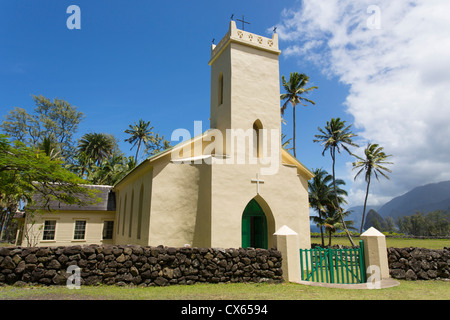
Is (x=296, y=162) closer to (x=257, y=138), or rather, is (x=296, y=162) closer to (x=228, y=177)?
(x=257, y=138)

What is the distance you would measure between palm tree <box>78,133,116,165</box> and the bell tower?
4001 centimetres

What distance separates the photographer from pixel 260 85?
695 inches

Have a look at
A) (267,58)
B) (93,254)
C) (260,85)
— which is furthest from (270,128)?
(93,254)

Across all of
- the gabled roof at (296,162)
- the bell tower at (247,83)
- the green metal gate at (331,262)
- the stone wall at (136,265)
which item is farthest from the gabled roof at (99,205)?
the green metal gate at (331,262)

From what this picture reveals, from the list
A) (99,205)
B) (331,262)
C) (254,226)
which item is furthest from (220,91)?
(99,205)

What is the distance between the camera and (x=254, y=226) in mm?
16812

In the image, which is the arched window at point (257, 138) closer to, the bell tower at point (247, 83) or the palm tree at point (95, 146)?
the bell tower at point (247, 83)

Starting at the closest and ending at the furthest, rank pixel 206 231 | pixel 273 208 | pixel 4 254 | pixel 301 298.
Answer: pixel 301 298
pixel 4 254
pixel 206 231
pixel 273 208

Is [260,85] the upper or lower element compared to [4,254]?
upper

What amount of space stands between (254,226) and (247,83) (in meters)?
8.57

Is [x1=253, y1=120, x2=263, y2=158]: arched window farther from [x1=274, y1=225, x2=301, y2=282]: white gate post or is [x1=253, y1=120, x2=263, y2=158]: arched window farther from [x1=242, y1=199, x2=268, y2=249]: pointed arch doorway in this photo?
[x1=274, y1=225, x2=301, y2=282]: white gate post
